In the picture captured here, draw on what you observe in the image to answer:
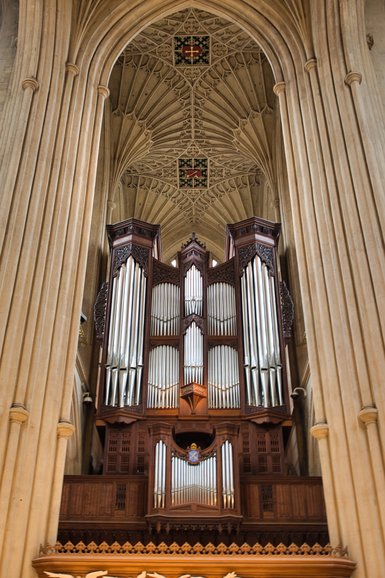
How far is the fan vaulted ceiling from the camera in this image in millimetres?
18891

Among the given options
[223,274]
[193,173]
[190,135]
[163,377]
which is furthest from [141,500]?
[193,173]

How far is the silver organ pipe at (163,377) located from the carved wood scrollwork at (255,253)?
2.99 metres

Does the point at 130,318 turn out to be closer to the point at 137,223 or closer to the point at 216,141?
the point at 137,223

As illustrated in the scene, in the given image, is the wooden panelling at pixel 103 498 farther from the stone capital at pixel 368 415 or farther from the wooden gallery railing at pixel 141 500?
the stone capital at pixel 368 415

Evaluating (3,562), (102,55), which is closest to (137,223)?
(102,55)

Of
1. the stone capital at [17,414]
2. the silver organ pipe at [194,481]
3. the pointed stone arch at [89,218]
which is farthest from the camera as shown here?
the silver organ pipe at [194,481]

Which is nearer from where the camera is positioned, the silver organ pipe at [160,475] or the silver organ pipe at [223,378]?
the silver organ pipe at [160,475]

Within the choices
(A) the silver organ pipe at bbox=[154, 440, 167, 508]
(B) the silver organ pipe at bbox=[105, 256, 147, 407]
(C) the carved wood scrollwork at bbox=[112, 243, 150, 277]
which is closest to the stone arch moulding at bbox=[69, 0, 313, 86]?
(C) the carved wood scrollwork at bbox=[112, 243, 150, 277]

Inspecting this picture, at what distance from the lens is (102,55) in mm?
13242

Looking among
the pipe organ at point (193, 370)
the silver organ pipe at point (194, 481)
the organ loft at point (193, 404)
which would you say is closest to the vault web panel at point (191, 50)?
the organ loft at point (193, 404)

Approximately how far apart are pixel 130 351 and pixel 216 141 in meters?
9.82

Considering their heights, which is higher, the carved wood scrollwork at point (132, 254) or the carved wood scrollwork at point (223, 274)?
the carved wood scrollwork at point (132, 254)

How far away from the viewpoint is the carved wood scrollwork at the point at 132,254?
51.3 ft

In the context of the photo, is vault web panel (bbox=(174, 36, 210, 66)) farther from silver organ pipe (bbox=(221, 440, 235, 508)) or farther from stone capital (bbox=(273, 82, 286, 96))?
silver organ pipe (bbox=(221, 440, 235, 508))
